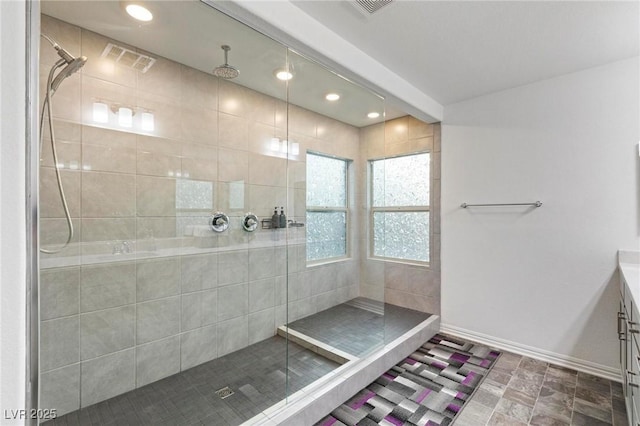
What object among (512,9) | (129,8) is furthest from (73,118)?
(512,9)

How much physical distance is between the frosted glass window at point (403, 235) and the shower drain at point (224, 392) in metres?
1.86

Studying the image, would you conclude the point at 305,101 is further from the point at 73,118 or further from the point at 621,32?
the point at 621,32

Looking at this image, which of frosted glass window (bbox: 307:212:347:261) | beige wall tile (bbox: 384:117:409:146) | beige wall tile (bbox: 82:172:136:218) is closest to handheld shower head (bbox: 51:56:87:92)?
beige wall tile (bbox: 82:172:136:218)

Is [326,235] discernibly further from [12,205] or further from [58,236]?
[12,205]

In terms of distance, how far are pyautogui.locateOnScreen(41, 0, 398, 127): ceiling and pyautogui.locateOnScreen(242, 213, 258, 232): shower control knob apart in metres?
1.10

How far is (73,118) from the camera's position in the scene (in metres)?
1.73

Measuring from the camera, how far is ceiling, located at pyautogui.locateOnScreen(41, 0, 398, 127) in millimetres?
1637

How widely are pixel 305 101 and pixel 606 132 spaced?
2.42 metres

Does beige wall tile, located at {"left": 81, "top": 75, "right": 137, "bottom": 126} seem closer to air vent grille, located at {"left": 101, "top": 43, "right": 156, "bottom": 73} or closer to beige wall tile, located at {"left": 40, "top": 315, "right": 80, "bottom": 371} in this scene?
air vent grille, located at {"left": 101, "top": 43, "right": 156, "bottom": 73}

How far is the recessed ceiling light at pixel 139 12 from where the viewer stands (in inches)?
64.9

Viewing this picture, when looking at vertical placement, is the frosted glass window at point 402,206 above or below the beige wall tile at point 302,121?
below

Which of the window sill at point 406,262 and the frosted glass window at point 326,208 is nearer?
the frosted glass window at point 326,208

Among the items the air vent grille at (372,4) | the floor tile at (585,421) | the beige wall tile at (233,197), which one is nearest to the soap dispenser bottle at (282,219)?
the beige wall tile at (233,197)

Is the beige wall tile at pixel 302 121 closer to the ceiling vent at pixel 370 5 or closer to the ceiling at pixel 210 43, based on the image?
the ceiling at pixel 210 43
